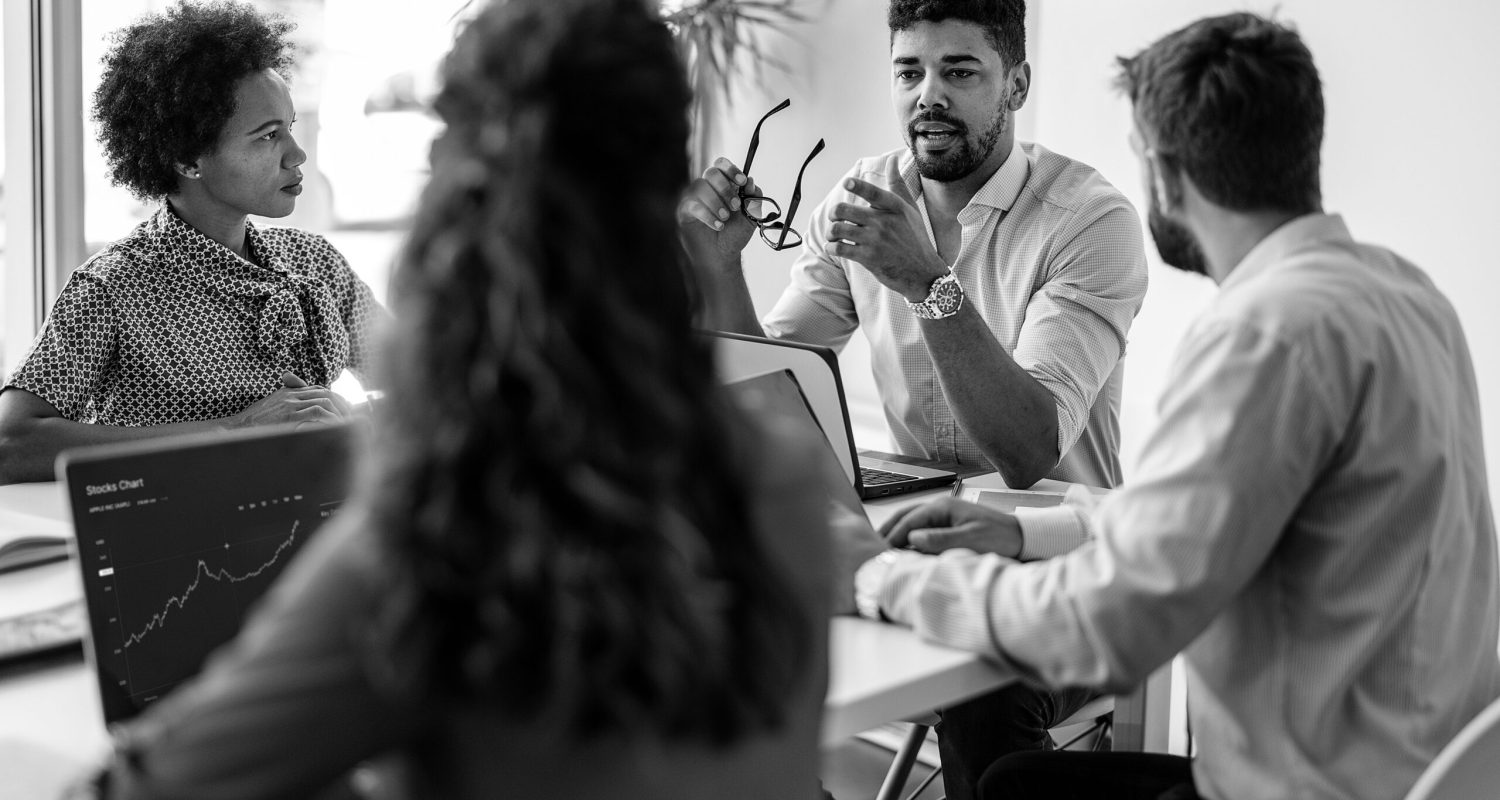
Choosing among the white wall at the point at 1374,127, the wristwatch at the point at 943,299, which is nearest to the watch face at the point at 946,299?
the wristwatch at the point at 943,299

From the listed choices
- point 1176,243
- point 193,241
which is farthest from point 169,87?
point 1176,243

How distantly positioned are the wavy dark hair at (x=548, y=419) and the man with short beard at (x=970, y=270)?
146cm

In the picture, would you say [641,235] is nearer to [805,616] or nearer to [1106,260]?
[805,616]

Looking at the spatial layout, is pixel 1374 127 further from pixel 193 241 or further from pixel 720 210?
pixel 193 241

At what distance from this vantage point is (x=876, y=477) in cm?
202

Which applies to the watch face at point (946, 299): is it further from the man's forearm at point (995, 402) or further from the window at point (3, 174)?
the window at point (3, 174)

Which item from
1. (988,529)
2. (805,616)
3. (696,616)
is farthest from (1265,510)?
(696,616)

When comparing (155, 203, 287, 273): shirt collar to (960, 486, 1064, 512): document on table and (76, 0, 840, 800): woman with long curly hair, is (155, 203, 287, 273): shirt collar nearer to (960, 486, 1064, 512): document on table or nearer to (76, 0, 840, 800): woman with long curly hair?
(960, 486, 1064, 512): document on table

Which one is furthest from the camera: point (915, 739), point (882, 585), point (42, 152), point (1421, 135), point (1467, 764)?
point (42, 152)

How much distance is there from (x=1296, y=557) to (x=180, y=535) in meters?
0.97

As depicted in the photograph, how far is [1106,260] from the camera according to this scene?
7.56ft

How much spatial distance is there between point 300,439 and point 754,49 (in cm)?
313

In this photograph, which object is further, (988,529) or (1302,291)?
(988,529)

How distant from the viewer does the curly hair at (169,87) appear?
231cm
